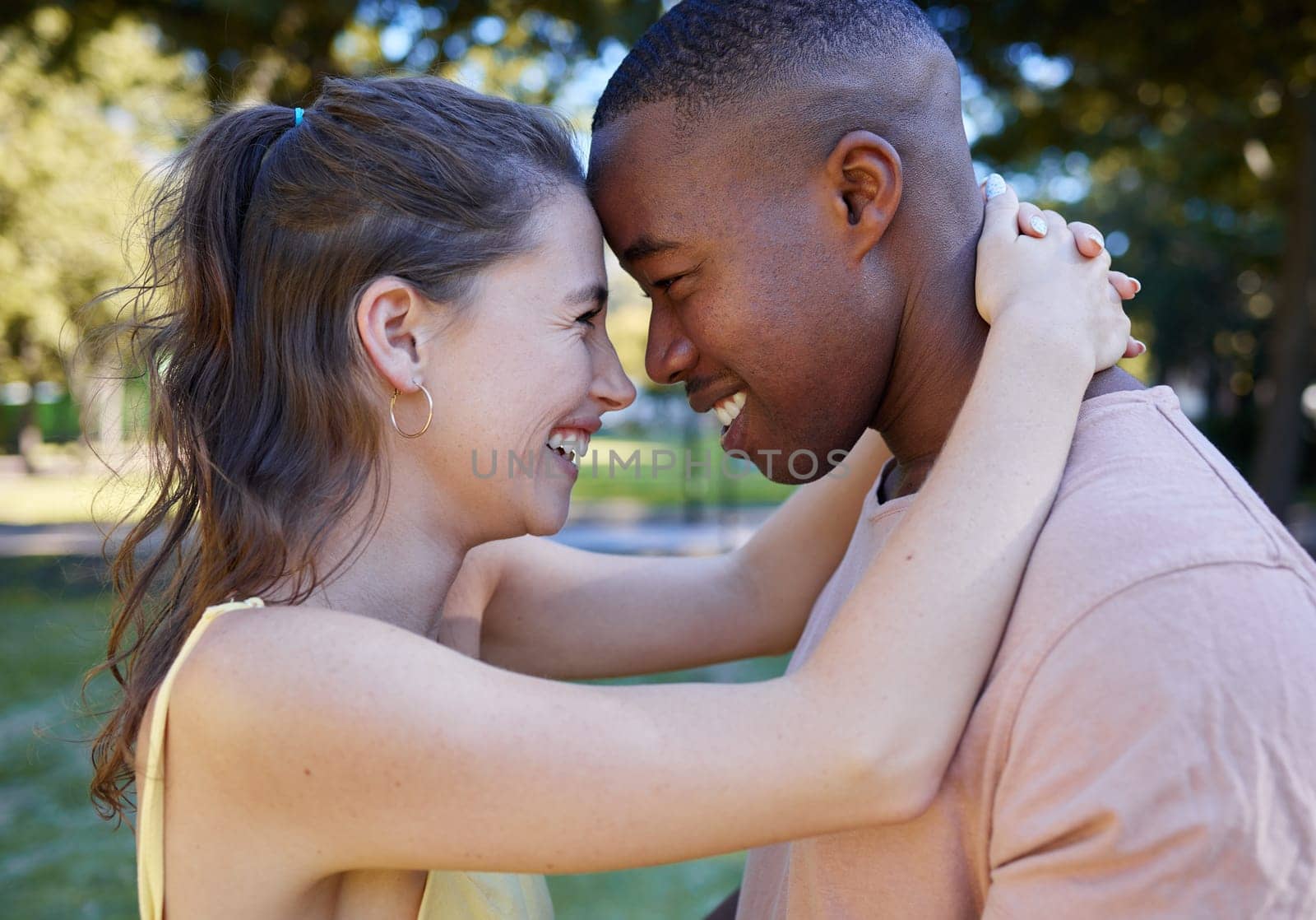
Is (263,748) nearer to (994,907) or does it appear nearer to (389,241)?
(389,241)

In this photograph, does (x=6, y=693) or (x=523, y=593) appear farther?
(x=6, y=693)

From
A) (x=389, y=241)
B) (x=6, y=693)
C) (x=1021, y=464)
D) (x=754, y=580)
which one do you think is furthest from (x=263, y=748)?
(x=6, y=693)

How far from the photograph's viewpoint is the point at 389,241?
196 centimetres

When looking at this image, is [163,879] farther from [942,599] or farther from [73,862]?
[73,862]

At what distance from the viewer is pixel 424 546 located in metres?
2.08

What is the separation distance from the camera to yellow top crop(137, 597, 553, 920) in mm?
1698

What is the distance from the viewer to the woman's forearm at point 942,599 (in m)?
1.55

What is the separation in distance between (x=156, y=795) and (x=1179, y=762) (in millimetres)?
1498

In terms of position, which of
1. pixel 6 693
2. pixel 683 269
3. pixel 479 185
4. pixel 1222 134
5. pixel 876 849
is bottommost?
pixel 6 693

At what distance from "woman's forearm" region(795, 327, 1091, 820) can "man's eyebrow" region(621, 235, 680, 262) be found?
2.26ft

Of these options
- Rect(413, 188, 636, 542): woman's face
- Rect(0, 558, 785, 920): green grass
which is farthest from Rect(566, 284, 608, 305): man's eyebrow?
Rect(0, 558, 785, 920): green grass

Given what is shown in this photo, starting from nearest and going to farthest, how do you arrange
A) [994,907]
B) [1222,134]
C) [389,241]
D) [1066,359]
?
[994,907] → [1066,359] → [389,241] → [1222,134]

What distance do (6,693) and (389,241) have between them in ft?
28.0

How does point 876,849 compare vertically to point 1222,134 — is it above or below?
above
